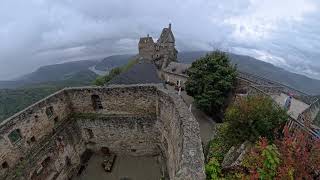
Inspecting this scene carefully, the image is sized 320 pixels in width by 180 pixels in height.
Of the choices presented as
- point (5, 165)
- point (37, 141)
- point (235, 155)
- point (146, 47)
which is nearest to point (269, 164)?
point (235, 155)

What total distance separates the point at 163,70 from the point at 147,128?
3286 centimetres

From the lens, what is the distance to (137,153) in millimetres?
21625

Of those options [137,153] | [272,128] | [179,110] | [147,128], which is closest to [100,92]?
[147,128]

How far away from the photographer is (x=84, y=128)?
21.4 meters

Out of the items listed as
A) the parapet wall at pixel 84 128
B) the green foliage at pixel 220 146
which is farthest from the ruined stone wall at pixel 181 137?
the green foliage at pixel 220 146

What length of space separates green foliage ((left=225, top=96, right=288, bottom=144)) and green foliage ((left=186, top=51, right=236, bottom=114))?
1171 centimetres

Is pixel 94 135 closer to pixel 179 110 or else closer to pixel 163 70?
pixel 179 110

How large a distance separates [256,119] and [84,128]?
43.8ft

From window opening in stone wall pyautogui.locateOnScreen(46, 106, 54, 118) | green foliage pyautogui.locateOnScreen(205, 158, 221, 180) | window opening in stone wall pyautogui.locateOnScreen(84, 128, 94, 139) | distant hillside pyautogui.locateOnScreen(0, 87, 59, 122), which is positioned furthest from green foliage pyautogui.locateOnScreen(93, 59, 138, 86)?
distant hillside pyautogui.locateOnScreen(0, 87, 59, 122)

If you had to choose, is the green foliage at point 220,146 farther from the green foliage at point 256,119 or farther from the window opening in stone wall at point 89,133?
the window opening in stone wall at point 89,133

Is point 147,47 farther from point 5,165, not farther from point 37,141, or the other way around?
point 5,165

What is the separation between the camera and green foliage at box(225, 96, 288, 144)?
16.0m

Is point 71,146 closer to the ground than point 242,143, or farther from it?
closer to the ground

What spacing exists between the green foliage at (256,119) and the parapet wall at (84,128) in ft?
13.7
